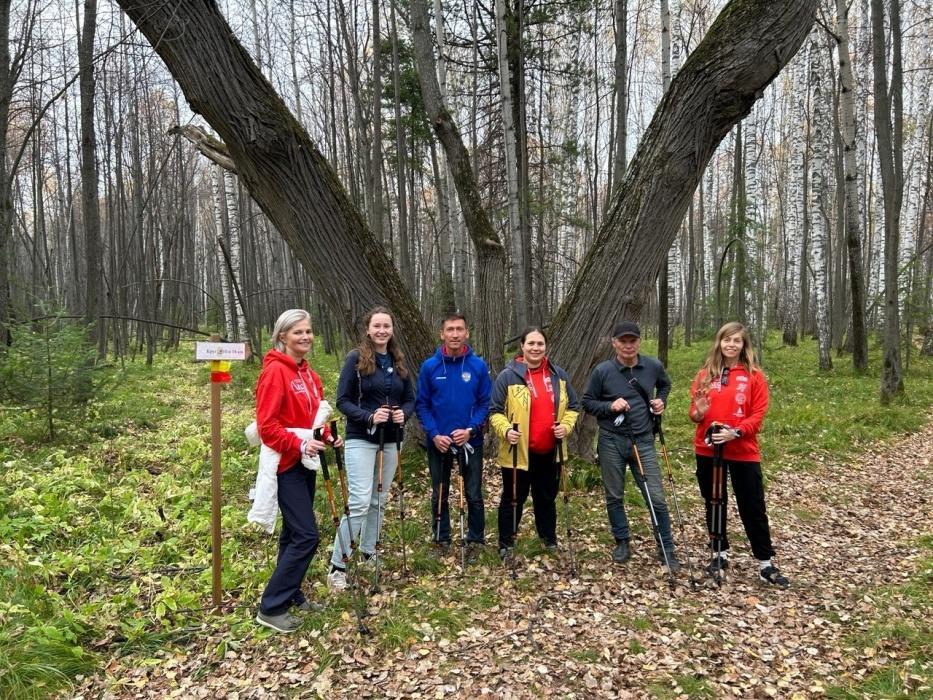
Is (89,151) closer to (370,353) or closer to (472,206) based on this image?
(472,206)

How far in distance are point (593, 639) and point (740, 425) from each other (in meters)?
1.96

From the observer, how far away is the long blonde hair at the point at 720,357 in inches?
175

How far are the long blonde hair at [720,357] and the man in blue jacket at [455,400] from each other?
1.80 metres

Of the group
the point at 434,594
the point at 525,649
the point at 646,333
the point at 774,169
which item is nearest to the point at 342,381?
the point at 434,594

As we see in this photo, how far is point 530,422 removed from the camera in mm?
4500

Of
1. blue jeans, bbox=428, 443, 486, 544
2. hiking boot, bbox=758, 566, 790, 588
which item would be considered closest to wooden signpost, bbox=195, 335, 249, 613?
blue jeans, bbox=428, 443, 486, 544

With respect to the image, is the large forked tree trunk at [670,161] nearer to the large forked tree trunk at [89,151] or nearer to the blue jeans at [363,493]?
the blue jeans at [363,493]

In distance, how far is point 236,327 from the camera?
49.4ft

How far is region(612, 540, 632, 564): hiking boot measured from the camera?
4.68 metres

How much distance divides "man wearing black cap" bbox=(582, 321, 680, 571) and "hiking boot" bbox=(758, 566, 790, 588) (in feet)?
2.11

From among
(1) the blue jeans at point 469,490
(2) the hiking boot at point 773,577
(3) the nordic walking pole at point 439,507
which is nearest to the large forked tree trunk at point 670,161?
(1) the blue jeans at point 469,490

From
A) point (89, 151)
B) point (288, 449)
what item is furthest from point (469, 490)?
point (89, 151)

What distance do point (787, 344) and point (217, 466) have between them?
22.0 m

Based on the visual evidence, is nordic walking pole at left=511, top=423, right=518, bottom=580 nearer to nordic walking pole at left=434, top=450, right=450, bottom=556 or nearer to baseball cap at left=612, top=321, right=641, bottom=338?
nordic walking pole at left=434, top=450, right=450, bottom=556
